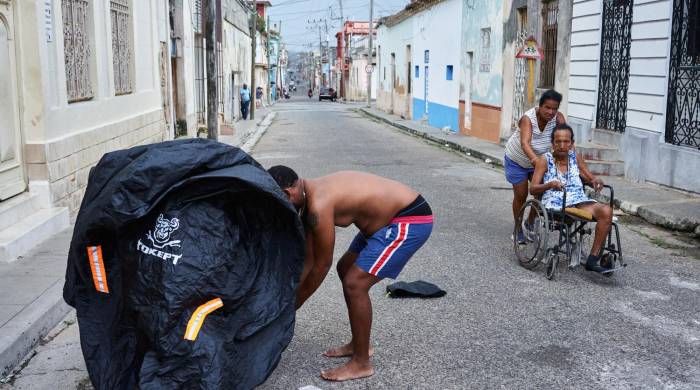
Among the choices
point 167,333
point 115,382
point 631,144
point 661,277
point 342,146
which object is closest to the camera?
point 167,333

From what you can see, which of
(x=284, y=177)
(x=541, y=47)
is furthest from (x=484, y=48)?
(x=284, y=177)

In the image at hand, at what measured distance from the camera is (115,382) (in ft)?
12.3

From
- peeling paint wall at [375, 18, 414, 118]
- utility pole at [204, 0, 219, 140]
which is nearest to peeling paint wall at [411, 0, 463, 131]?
peeling paint wall at [375, 18, 414, 118]

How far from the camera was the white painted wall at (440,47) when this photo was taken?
25.5m

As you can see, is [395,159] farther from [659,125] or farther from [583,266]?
[583,266]

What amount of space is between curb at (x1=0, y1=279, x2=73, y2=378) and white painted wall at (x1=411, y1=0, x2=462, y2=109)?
2044 centimetres

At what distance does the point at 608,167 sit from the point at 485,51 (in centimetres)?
974

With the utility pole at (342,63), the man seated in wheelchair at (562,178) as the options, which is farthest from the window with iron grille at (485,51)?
the utility pole at (342,63)

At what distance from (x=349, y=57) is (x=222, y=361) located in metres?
73.6

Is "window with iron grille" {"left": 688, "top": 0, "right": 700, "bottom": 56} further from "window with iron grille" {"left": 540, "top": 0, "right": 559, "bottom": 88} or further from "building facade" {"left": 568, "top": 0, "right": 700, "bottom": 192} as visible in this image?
"window with iron grille" {"left": 540, "top": 0, "right": 559, "bottom": 88}

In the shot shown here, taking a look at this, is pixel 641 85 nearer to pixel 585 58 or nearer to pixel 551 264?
pixel 585 58

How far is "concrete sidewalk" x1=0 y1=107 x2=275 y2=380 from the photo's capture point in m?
4.71

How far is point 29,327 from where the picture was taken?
16.2 ft

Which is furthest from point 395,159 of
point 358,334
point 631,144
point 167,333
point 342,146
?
point 167,333
